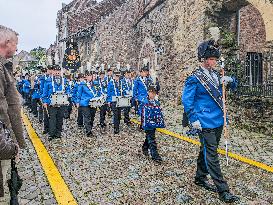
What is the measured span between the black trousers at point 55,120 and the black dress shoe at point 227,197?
5924 mm

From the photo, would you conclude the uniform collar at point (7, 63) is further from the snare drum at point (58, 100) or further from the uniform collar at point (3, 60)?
the snare drum at point (58, 100)

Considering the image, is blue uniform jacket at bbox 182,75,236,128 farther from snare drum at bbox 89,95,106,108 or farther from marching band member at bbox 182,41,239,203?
snare drum at bbox 89,95,106,108

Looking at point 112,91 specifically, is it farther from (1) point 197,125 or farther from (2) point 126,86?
(1) point 197,125

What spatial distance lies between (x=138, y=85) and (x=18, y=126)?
692 centimetres

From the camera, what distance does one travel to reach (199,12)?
13.5 metres

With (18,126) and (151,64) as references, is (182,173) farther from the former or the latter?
(151,64)

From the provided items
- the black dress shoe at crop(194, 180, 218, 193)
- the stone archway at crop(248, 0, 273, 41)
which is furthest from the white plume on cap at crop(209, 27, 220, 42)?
the black dress shoe at crop(194, 180, 218, 193)

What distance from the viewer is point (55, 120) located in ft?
31.3

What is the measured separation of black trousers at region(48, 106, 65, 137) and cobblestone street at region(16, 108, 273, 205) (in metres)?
1.06

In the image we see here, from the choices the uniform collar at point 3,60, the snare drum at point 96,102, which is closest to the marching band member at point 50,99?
the snare drum at point 96,102

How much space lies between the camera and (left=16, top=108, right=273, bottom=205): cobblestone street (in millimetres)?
4695

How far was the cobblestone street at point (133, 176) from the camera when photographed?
4695 mm

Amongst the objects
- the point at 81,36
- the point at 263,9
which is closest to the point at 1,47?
the point at 263,9

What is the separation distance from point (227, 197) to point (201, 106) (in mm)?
1252
